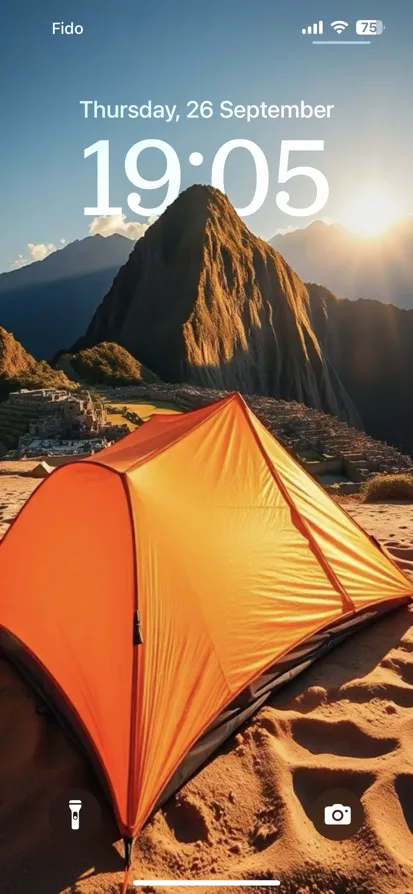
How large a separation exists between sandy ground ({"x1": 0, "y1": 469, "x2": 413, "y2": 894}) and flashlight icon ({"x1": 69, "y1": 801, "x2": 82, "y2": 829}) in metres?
0.08

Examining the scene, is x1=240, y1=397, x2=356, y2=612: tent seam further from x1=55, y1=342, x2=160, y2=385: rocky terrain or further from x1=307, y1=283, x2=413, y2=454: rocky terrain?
x1=307, y1=283, x2=413, y2=454: rocky terrain

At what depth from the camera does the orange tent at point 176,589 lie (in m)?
2.90

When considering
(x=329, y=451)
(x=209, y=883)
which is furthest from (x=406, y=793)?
(x=329, y=451)

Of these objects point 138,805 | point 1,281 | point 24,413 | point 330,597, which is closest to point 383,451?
point 24,413

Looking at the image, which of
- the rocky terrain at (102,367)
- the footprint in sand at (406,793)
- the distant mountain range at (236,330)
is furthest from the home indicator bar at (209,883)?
the rocky terrain at (102,367)

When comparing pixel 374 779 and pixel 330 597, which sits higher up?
pixel 330 597

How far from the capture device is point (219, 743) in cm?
306

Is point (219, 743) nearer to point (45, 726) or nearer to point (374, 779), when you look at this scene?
point (374, 779)

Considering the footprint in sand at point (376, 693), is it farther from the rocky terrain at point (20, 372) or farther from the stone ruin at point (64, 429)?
the rocky terrain at point (20, 372)

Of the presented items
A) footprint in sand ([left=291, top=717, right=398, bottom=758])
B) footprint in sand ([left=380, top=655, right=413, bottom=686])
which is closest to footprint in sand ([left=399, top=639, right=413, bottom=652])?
footprint in sand ([left=380, top=655, right=413, bottom=686])

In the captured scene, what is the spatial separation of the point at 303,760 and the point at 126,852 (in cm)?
109

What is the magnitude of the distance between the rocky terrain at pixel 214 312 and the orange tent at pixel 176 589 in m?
54.5

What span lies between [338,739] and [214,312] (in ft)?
208

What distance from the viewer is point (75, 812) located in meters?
2.65
